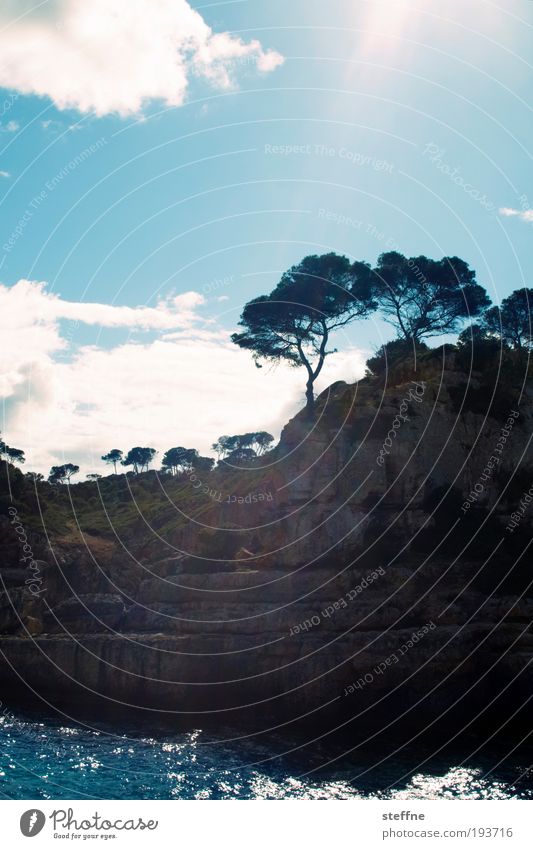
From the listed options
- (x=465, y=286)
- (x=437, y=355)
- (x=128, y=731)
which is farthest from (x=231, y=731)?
(x=465, y=286)

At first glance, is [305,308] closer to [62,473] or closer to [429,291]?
[429,291]

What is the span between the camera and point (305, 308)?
68750 millimetres

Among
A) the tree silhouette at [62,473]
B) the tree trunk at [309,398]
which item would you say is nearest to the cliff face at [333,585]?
the tree trunk at [309,398]

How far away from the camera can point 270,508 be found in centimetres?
5797

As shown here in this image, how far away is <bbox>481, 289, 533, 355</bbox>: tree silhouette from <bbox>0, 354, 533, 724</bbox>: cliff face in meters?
20.3

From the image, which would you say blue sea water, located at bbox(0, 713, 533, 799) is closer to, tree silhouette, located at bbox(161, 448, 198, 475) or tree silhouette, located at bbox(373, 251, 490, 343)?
tree silhouette, located at bbox(373, 251, 490, 343)

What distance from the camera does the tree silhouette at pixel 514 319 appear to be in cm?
8175

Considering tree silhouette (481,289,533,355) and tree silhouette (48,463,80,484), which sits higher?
tree silhouette (481,289,533,355)

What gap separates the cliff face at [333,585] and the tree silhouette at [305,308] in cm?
671

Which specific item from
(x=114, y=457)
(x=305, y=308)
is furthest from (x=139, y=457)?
(x=305, y=308)

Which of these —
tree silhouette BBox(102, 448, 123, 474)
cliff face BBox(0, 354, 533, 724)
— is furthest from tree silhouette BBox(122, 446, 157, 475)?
cliff face BBox(0, 354, 533, 724)

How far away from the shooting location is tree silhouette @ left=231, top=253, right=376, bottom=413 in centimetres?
6875

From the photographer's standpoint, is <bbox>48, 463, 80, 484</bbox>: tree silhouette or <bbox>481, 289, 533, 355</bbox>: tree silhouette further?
<bbox>48, 463, 80, 484</bbox>: tree silhouette

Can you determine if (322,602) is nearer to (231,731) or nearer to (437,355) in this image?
(231,731)
